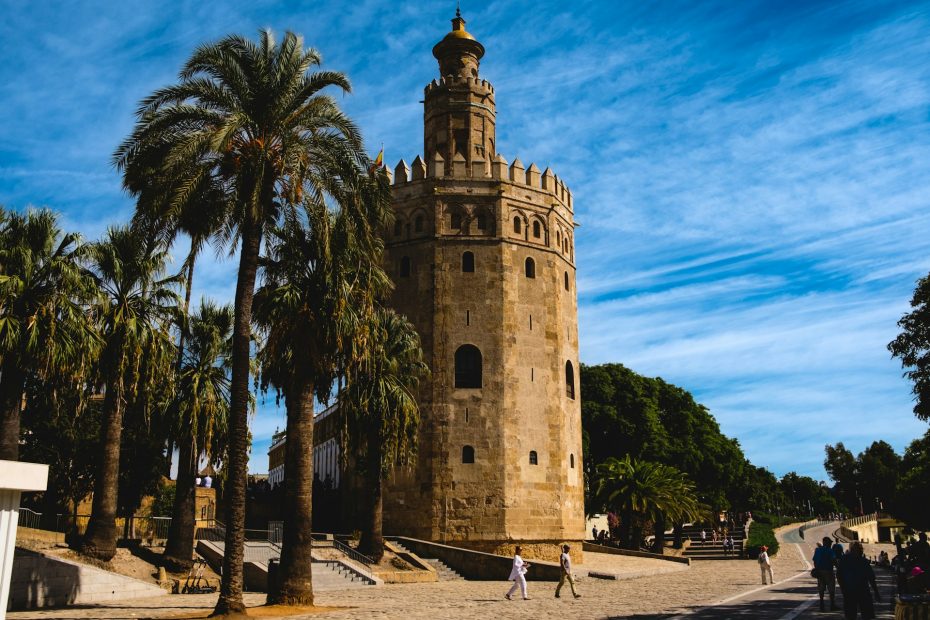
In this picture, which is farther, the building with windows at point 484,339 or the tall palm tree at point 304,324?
the building with windows at point 484,339

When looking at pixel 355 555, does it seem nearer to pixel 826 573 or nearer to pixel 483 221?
pixel 483 221

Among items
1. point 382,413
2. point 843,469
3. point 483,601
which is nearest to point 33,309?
point 382,413

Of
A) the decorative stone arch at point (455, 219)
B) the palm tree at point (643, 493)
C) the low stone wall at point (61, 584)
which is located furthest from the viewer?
the palm tree at point (643, 493)

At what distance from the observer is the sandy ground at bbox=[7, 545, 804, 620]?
17.0 metres

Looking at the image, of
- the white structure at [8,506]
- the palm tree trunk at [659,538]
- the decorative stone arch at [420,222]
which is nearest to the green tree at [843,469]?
the palm tree trunk at [659,538]

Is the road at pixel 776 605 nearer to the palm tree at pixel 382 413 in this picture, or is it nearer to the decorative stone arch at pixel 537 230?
the palm tree at pixel 382 413

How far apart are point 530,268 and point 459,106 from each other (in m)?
8.59

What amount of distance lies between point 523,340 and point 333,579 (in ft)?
45.9

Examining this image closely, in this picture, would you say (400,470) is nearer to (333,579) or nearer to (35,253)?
→ (333,579)

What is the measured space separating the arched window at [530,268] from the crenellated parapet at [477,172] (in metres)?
3.54

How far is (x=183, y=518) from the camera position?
2528 cm

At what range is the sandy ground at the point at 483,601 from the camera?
55.7 ft

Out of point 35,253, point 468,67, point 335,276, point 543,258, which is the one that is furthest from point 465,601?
point 468,67

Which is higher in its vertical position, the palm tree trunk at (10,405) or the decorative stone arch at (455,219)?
the decorative stone arch at (455,219)
